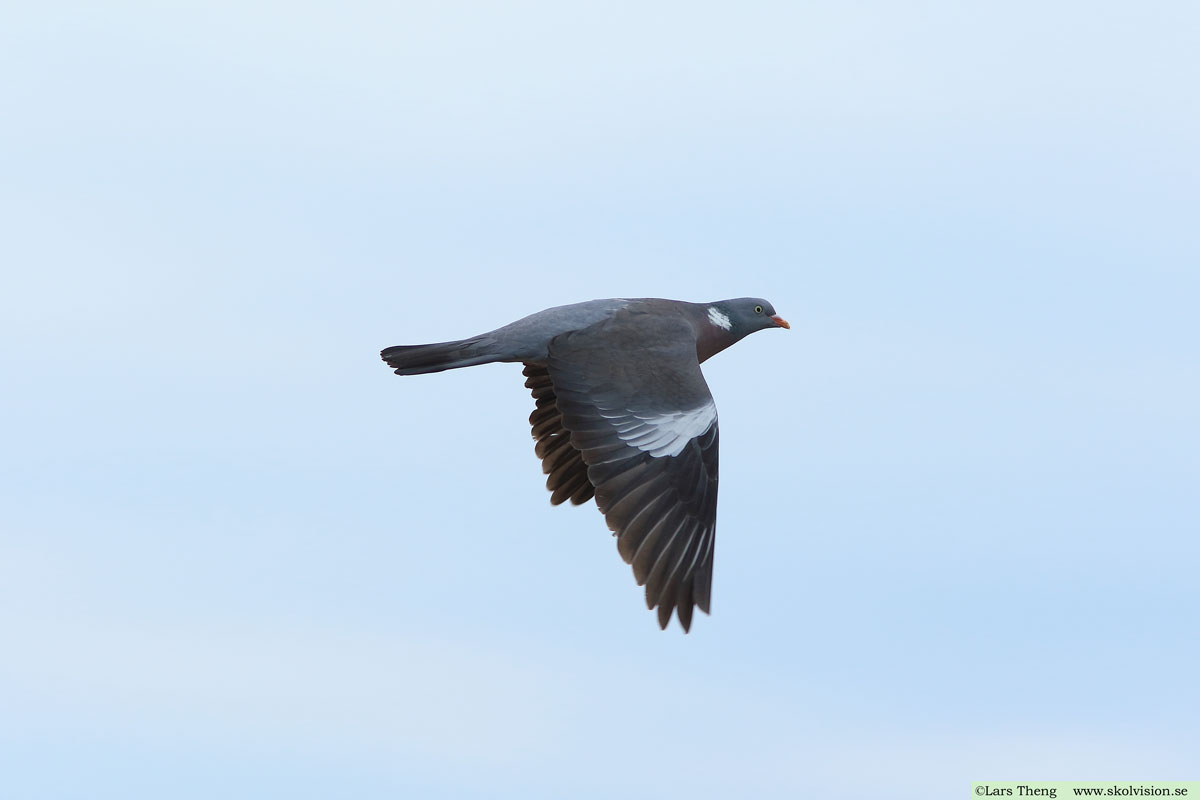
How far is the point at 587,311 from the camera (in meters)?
10.3

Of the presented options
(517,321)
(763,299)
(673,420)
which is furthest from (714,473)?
(763,299)

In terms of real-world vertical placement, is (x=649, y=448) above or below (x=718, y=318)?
below

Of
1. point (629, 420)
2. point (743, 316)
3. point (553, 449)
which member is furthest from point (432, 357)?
point (743, 316)

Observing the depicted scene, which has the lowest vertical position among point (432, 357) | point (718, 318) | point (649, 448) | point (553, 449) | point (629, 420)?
point (649, 448)

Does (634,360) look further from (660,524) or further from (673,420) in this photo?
(660,524)

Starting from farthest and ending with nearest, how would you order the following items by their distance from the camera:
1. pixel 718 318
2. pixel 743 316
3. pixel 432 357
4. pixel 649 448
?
pixel 743 316 → pixel 718 318 → pixel 432 357 → pixel 649 448

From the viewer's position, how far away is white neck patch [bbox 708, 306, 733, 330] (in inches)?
444

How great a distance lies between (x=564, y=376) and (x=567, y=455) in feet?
3.09

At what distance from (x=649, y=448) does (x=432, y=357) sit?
1.62 meters

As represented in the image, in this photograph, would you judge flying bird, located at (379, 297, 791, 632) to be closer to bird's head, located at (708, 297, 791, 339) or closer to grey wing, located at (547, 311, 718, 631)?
grey wing, located at (547, 311, 718, 631)

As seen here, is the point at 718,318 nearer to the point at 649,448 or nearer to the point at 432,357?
the point at 649,448

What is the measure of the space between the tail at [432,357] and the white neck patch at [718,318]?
1946 mm

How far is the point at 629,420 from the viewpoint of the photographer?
31.4 ft

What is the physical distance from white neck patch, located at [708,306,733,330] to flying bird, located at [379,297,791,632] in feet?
2.05
